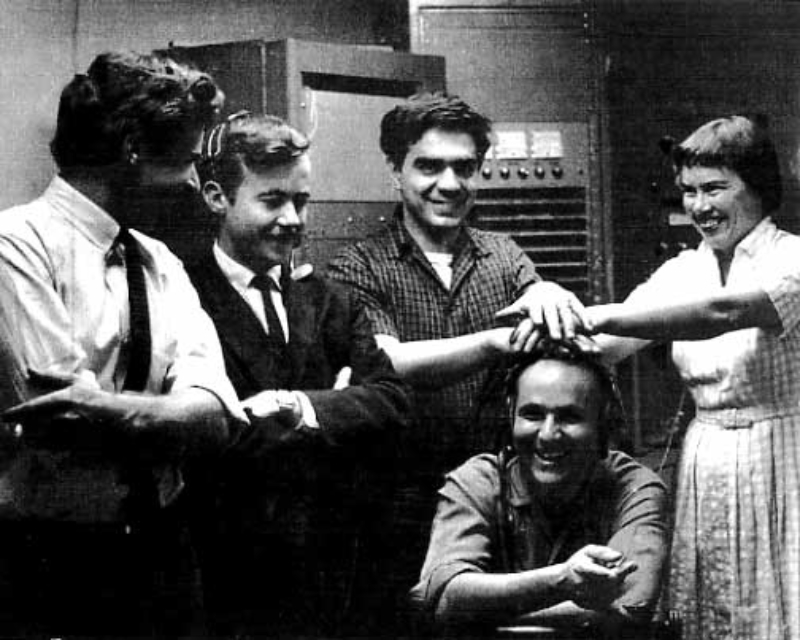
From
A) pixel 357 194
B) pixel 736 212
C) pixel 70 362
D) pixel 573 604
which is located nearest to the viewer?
pixel 70 362

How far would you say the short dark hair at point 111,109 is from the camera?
183 centimetres

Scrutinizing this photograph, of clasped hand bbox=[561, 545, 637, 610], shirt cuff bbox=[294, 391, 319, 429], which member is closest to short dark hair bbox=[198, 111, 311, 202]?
shirt cuff bbox=[294, 391, 319, 429]

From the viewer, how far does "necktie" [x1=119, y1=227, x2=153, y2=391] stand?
1.84 metres

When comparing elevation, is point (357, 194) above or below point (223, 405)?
above

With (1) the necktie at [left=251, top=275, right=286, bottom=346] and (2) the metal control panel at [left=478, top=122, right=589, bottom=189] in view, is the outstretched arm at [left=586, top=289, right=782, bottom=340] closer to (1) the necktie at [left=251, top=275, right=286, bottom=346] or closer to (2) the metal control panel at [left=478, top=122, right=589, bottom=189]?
(2) the metal control panel at [left=478, top=122, right=589, bottom=189]

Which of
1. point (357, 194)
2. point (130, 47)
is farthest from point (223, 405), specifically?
point (130, 47)

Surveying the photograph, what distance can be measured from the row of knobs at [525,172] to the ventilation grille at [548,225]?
0.08 feet

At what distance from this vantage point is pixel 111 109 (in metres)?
1.84

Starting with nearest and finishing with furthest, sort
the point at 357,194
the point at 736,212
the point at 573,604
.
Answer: the point at 573,604
the point at 736,212
the point at 357,194

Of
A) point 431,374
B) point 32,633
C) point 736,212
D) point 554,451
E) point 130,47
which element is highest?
point 130,47

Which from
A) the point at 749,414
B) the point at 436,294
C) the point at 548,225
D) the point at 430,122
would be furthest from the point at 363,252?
the point at 749,414

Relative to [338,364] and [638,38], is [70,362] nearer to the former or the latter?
[338,364]

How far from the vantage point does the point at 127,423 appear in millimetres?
1803

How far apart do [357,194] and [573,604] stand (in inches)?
31.2
